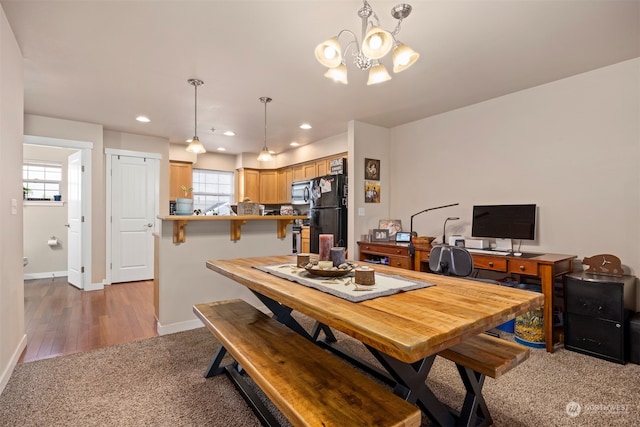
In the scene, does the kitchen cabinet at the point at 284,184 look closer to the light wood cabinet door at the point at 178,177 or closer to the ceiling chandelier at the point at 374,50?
the light wood cabinet door at the point at 178,177

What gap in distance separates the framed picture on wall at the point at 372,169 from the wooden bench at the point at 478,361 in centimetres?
310

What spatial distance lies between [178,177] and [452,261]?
548 centimetres

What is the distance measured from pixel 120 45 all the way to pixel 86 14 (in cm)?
37

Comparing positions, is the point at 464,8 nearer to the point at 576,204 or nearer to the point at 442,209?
the point at 576,204

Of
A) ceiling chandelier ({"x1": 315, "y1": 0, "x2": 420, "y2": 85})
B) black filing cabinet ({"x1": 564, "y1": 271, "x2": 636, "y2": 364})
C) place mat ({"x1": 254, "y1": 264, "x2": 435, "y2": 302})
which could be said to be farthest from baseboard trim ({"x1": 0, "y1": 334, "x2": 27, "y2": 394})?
black filing cabinet ({"x1": 564, "y1": 271, "x2": 636, "y2": 364})

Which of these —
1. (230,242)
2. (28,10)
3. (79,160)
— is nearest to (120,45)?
(28,10)

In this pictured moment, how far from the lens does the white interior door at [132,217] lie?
200 inches

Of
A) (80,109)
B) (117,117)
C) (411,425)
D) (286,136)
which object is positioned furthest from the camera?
(286,136)

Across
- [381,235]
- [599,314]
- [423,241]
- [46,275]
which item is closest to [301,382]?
[599,314]

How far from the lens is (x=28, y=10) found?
6.82 feet

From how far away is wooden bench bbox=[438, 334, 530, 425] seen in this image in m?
1.44

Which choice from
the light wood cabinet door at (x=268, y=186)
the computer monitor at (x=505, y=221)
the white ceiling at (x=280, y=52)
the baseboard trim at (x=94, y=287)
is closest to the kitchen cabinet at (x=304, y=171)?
the light wood cabinet door at (x=268, y=186)

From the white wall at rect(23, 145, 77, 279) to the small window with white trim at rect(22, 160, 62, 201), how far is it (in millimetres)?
74

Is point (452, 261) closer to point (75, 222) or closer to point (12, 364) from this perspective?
point (12, 364)
